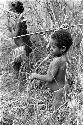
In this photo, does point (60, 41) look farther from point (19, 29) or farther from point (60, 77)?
point (19, 29)

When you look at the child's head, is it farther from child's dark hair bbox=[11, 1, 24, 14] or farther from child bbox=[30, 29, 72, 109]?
child's dark hair bbox=[11, 1, 24, 14]

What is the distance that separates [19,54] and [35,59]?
0.62 ft

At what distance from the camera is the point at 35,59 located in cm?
294

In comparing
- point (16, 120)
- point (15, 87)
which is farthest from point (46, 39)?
point (16, 120)

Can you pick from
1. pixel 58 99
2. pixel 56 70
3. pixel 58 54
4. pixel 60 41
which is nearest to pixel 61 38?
pixel 60 41

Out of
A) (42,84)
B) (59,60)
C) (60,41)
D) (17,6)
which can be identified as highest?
(17,6)

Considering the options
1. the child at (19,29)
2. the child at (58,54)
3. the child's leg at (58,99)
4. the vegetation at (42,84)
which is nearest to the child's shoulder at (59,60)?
the child at (58,54)

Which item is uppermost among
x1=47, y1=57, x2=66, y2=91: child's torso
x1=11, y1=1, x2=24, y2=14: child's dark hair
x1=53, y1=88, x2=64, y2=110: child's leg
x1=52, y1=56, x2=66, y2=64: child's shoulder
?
x1=11, y1=1, x2=24, y2=14: child's dark hair

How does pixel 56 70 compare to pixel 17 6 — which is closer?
pixel 56 70

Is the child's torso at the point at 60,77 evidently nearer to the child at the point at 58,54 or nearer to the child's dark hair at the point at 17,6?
the child at the point at 58,54

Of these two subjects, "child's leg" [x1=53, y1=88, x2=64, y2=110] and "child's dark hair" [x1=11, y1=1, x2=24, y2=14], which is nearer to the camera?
"child's leg" [x1=53, y1=88, x2=64, y2=110]

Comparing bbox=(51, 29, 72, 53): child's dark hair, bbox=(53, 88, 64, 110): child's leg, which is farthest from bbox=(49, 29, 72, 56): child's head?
bbox=(53, 88, 64, 110): child's leg

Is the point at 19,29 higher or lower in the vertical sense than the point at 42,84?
higher

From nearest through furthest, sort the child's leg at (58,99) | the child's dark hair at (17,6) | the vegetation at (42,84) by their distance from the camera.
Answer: the vegetation at (42,84) < the child's leg at (58,99) < the child's dark hair at (17,6)
